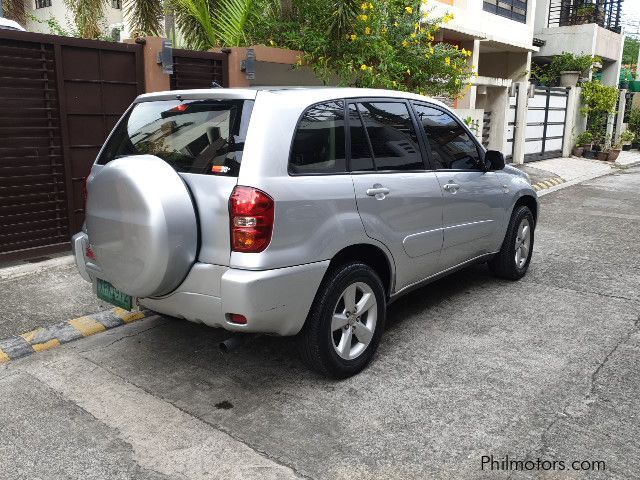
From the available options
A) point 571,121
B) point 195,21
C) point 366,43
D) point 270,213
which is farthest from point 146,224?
point 571,121

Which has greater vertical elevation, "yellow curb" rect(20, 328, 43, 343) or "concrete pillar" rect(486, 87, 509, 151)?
"concrete pillar" rect(486, 87, 509, 151)

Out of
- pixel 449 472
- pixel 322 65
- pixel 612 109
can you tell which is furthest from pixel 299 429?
pixel 612 109

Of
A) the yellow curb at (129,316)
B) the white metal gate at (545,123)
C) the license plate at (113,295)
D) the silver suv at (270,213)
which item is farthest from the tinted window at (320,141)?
the white metal gate at (545,123)

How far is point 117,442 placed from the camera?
3105 mm

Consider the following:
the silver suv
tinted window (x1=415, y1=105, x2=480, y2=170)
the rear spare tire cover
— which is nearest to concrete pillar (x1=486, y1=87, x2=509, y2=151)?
tinted window (x1=415, y1=105, x2=480, y2=170)

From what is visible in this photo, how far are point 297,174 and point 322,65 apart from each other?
218 inches

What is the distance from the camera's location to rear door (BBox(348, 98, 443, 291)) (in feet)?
12.4

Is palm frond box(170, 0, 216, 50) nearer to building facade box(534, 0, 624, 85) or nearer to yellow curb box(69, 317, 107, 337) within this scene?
yellow curb box(69, 317, 107, 337)

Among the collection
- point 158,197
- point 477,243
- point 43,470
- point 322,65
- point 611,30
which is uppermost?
point 611,30

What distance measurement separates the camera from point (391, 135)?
413 centimetres

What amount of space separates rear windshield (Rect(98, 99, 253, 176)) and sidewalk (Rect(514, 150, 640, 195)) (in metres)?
10.0

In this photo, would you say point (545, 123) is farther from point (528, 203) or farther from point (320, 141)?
point (320, 141)

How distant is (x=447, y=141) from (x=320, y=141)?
1.56 meters

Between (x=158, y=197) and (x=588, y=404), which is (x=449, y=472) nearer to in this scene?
(x=588, y=404)
